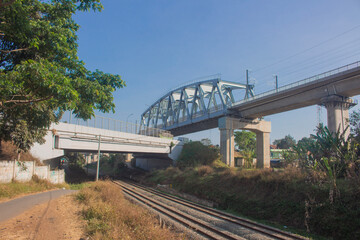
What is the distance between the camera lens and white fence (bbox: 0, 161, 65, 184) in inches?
766

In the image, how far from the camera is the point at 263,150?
45.4 meters

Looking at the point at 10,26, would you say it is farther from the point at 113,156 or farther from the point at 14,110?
the point at 113,156

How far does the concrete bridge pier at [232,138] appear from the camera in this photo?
1724 inches

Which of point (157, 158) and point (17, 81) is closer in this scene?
point (17, 81)

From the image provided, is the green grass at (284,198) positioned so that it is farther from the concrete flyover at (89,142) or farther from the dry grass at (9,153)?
the dry grass at (9,153)

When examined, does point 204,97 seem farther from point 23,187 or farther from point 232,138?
point 23,187

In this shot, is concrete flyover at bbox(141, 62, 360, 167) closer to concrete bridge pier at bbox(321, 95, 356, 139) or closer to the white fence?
concrete bridge pier at bbox(321, 95, 356, 139)

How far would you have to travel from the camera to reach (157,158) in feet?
188

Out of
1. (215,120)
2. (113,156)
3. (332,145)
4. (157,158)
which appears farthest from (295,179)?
(113,156)

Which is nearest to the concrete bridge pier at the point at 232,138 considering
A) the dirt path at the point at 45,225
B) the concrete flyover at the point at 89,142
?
the concrete flyover at the point at 89,142

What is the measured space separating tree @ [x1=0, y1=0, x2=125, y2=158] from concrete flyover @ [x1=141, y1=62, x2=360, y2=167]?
62.3 ft

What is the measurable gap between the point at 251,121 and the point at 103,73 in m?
37.2

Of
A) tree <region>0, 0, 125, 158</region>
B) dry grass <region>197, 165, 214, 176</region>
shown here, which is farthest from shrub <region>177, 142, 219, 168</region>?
tree <region>0, 0, 125, 158</region>

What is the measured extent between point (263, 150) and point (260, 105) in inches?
372
